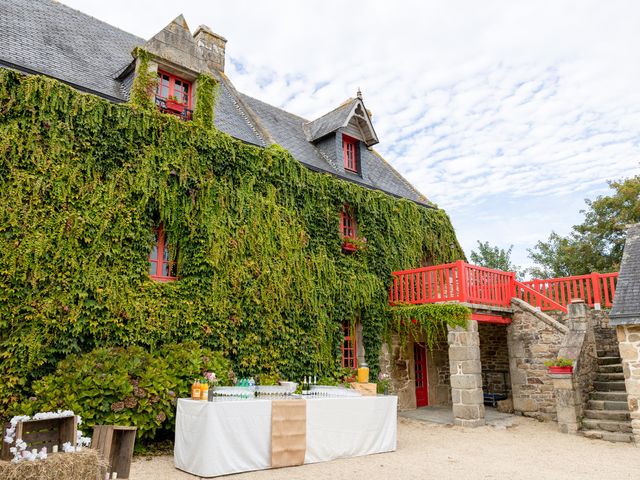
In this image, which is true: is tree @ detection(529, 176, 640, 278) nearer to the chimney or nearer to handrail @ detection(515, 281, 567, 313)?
handrail @ detection(515, 281, 567, 313)

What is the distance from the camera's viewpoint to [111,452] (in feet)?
17.4

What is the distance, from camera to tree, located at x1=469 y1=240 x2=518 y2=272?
33.6m

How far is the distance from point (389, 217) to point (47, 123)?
26.2ft

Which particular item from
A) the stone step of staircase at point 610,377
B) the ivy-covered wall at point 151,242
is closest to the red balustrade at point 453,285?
the ivy-covered wall at point 151,242

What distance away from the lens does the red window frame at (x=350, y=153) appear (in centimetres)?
1339

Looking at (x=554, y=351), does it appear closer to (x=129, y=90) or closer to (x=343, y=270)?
(x=343, y=270)

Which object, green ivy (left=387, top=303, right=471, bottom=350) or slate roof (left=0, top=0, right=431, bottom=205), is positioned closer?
slate roof (left=0, top=0, right=431, bottom=205)

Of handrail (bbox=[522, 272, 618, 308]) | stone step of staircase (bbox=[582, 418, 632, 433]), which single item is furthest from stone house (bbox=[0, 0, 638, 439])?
handrail (bbox=[522, 272, 618, 308])

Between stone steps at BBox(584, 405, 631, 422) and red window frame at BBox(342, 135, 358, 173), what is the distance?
7.96m

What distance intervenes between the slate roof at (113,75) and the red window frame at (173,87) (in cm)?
59

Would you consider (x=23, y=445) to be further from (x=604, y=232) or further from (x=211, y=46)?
(x=604, y=232)

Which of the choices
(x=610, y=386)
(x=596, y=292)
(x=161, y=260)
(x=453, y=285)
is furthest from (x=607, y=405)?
(x=161, y=260)

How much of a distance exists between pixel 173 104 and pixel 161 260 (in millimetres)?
3204

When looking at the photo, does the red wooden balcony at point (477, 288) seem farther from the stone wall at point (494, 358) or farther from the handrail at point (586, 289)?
the stone wall at point (494, 358)
